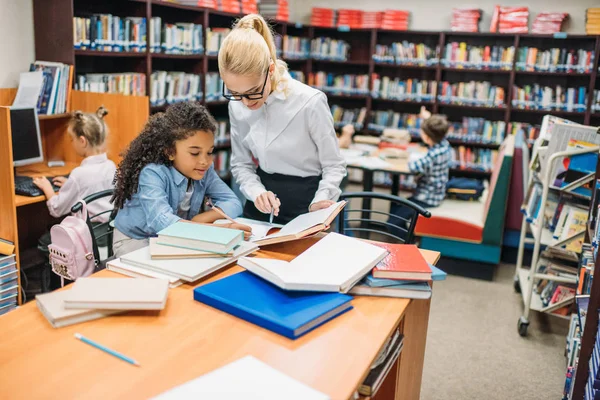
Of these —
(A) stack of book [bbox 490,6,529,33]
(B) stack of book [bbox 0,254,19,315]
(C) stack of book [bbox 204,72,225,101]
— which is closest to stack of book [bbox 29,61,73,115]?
(B) stack of book [bbox 0,254,19,315]

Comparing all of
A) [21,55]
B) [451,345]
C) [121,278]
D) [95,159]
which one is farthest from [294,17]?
[121,278]

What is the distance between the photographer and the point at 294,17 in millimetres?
7059

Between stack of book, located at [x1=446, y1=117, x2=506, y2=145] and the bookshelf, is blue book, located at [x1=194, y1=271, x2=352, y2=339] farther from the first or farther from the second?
stack of book, located at [x1=446, y1=117, x2=506, y2=145]

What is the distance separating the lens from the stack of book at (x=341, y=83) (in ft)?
21.6

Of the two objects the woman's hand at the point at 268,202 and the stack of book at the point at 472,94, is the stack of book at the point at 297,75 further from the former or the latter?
the woman's hand at the point at 268,202

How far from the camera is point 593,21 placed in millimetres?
5539

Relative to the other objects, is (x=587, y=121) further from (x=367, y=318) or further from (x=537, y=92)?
(x=367, y=318)

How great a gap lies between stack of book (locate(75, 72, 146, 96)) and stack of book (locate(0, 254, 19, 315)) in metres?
1.39

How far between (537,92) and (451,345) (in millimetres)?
3895

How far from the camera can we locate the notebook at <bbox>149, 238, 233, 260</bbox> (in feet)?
5.11

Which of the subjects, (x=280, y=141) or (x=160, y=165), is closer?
(x=160, y=165)

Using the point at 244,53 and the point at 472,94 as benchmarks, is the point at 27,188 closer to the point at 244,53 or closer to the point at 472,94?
the point at 244,53

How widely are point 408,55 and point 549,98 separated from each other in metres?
1.59

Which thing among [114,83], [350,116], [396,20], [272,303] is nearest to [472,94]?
[396,20]
